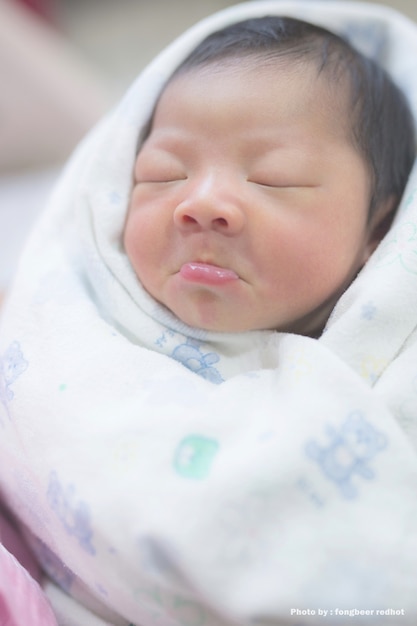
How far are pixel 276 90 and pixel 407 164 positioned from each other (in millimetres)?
245

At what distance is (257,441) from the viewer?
25.2 inches

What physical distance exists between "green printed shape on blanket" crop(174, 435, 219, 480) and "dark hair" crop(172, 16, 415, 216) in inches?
16.0

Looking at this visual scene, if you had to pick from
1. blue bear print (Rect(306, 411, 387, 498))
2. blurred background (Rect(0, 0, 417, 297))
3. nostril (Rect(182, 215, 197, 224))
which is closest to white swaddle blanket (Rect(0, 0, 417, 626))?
blue bear print (Rect(306, 411, 387, 498))

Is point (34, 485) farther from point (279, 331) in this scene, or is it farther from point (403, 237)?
point (403, 237)

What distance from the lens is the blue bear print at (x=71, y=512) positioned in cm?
65

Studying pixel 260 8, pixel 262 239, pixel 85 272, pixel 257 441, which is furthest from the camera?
pixel 260 8

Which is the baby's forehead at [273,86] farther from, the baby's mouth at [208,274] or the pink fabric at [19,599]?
the pink fabric at [19,599]

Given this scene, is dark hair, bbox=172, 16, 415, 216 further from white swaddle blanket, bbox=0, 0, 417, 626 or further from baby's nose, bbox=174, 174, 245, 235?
baby's nose, bbox=174, 174, 245, 235

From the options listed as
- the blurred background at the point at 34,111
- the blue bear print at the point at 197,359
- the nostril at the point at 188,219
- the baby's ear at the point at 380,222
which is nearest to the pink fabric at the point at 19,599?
the blue bear print at the point at 197,359

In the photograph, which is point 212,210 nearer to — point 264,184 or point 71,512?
point 264,184

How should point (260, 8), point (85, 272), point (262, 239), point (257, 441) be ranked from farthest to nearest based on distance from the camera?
point (260, 8)
point (85, 272)
point (262, 239)
point (257, 441)

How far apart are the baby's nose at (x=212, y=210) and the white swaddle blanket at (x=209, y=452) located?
13 cm

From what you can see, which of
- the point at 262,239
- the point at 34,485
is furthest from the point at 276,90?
the point at 34,485

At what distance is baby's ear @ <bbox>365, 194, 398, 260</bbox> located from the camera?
0.89 meters
